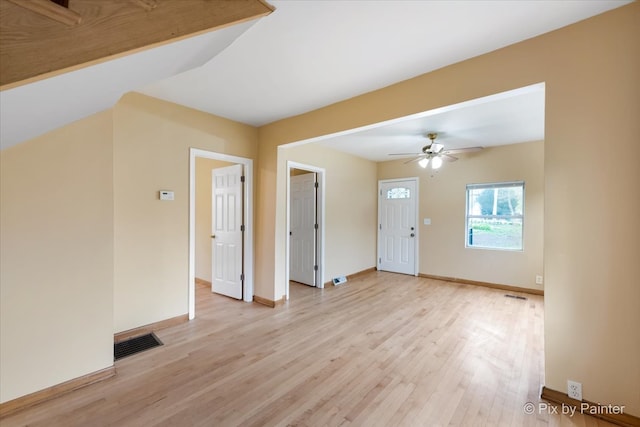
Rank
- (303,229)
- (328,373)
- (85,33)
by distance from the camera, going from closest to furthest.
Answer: (85,33) → (328,373) → (303,229)

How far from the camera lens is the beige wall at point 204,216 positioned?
4.66 metres

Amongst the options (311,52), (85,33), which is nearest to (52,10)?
(85,33)

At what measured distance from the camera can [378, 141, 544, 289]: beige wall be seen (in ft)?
14.7

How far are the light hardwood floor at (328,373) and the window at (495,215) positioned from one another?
148cm

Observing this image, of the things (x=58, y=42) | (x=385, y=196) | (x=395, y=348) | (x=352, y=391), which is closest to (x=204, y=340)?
(x=352, y=391)

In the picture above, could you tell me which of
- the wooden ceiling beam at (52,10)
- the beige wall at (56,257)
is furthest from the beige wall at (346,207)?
the wooden ceiling beam at (52,10)

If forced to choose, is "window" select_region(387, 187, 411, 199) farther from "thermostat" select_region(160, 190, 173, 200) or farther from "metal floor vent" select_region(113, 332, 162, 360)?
"metal floor vent" select_region(113, 332, 162, 360)

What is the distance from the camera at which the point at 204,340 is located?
2818 mm

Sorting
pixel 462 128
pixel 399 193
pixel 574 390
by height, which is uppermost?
pixel 462 128

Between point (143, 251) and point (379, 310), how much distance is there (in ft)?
9.83

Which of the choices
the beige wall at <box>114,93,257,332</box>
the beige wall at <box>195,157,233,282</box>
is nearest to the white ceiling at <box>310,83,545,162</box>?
the beige wall at <box>114,93,257,332</box>

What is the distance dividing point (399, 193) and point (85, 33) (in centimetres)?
564

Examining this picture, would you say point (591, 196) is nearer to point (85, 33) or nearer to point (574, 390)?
point (574, 390)

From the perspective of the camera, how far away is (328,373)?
2.24m
